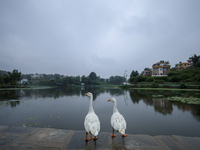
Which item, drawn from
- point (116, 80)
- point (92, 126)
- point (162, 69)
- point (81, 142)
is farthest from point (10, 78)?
point (116, 80)

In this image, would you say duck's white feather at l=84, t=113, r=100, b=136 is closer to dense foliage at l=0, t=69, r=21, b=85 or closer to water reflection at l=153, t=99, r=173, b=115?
water reflection at l=153, t=99, r=173, b=115

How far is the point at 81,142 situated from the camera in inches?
124

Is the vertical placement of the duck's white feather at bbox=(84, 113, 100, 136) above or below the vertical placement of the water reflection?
above

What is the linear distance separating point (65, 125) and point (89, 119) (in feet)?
8.87

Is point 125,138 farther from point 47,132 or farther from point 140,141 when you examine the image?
point 47,132

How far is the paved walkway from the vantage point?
9.39 ft

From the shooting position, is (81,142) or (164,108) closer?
(81,142)

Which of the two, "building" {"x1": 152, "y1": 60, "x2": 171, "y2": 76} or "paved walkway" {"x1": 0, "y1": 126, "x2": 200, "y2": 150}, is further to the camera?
"building" {"x1": 152, "y1": 60, "x2": 171, "y2": 76}

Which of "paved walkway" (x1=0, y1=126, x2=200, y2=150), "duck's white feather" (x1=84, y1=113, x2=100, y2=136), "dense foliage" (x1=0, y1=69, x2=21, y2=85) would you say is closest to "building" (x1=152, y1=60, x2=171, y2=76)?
"paved walkway" (x1=0, y1=126, x2=200, y2=150)

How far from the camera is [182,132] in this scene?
15.4 feet

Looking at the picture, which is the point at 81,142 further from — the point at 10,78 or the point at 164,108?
the point at 10,78

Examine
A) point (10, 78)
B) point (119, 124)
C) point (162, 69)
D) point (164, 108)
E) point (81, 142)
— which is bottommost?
point (164, 108)

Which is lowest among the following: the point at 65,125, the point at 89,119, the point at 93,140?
the point at 65,125

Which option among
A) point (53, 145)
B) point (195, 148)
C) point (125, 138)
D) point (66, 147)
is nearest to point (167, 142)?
point (195, 148)
